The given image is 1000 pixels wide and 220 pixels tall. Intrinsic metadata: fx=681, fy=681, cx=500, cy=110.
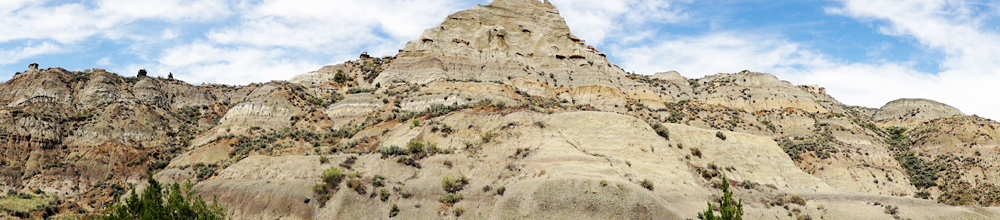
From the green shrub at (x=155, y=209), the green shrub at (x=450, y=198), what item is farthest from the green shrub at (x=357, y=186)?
the green shrub at (x=155, y=209)

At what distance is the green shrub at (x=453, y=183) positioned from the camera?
1470 inches

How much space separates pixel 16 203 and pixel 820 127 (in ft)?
210

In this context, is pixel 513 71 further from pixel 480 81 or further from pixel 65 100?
pixel 65 100

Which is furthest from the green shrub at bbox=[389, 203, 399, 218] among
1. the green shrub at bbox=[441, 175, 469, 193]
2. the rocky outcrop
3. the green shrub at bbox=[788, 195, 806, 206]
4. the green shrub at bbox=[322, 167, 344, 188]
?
the rocky outcrop

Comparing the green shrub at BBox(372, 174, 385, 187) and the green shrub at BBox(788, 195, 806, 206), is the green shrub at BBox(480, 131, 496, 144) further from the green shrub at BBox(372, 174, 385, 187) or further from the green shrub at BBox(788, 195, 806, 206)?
the green shrub at BBox(788, 195, 806, 206)

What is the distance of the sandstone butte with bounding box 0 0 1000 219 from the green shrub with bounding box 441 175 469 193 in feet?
0.62

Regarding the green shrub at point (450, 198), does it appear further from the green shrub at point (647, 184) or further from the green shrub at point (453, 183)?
the green shrub at point (647, 184)

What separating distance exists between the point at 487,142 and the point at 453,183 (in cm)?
628

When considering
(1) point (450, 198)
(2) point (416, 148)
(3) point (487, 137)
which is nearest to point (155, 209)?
(1) point (450, 198)

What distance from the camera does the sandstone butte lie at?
3631cm

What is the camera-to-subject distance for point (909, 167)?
56.1m

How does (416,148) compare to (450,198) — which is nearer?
(450,198)

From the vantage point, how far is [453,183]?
123 feet

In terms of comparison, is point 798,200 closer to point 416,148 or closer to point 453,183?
point 453,183
